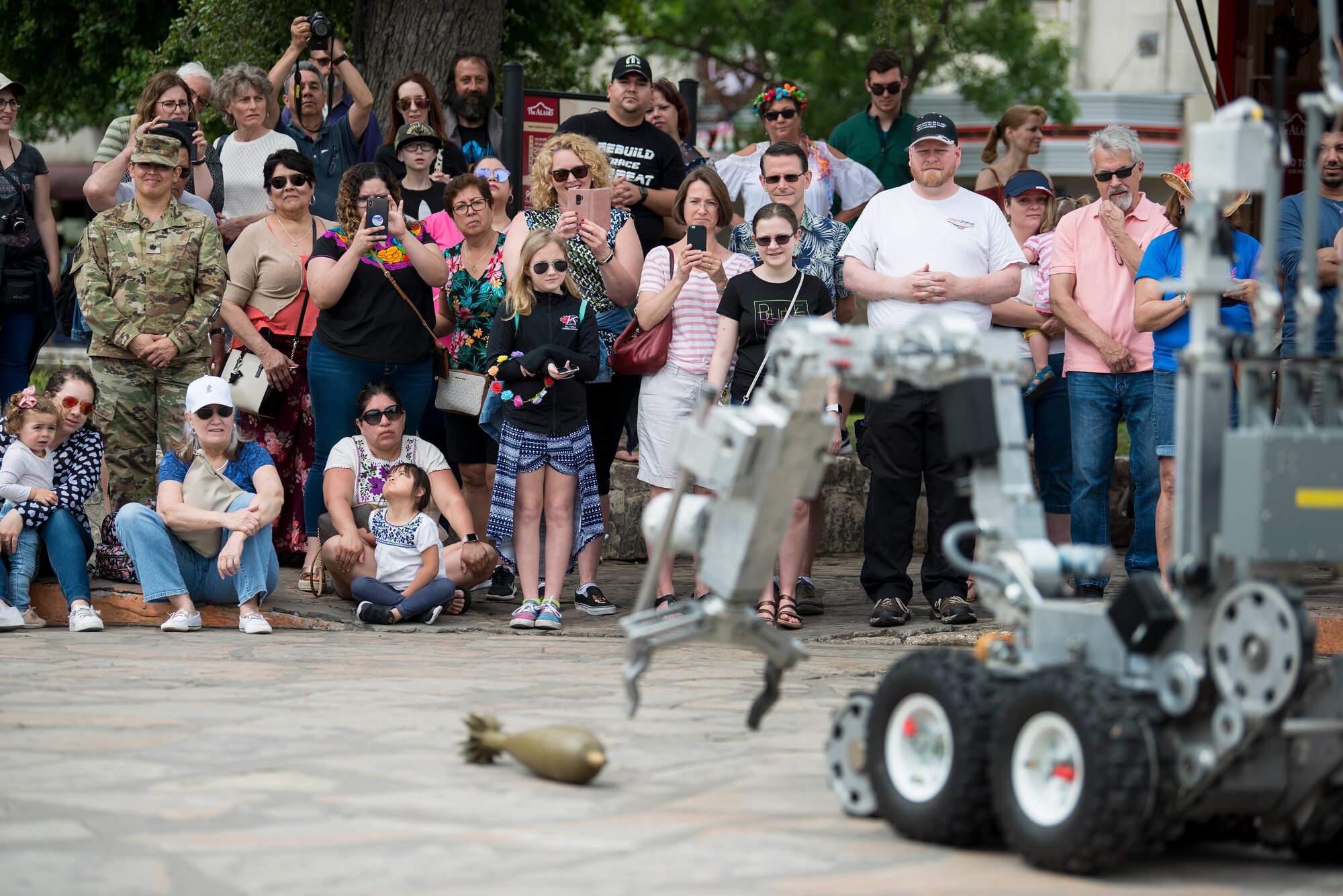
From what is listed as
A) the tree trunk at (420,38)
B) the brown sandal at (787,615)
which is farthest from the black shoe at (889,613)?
the tree trunk at (420,38)

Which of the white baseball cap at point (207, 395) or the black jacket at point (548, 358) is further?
the black jacket at point (548, 358)

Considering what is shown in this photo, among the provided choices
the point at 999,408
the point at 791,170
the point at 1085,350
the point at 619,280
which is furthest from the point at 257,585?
the point at 999,408

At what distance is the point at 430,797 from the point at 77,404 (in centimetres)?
429

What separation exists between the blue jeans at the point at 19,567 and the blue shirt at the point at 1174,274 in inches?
206

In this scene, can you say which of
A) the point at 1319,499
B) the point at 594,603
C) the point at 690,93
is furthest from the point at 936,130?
the point at 1319,499

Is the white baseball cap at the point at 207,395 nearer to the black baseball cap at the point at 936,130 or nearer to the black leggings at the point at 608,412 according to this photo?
the black leggings at the point at 608,412

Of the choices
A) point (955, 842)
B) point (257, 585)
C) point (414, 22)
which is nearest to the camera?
point (955, 842)

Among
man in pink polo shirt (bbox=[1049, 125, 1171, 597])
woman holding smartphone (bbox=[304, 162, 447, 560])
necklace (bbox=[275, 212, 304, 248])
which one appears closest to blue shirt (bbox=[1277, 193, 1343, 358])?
man in pink polo shirt (bbox=[1049, 125, 1171, 597])

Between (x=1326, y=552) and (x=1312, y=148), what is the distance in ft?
3.20

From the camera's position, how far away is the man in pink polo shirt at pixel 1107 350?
25.7 feet

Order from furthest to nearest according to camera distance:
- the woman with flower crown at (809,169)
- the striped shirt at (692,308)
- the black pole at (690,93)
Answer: the black pole at (690,93)
the woman with flower crown at (809,169)
the striped shirt at (692,308)

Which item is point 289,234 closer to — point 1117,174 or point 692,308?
point 692,308

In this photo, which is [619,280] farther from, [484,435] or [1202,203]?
[1202,203]

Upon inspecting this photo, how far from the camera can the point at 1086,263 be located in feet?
26.3
